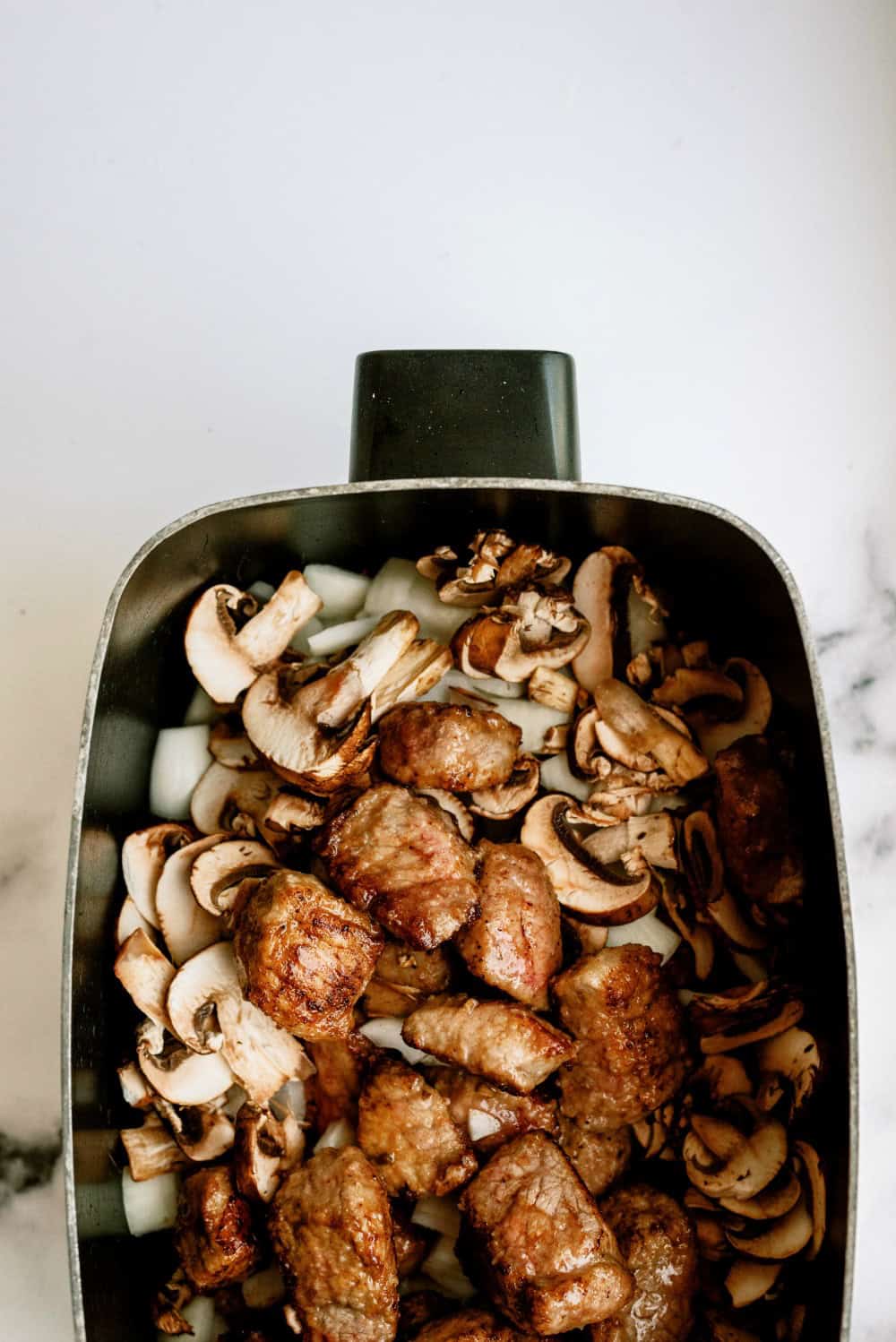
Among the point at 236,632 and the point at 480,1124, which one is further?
the point at 236,632

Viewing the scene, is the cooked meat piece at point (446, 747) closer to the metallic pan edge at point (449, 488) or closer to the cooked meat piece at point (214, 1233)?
the metallic pan edge at point (449, 488)

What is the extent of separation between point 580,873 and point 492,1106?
0.31 m

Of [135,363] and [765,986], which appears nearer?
[765,986]

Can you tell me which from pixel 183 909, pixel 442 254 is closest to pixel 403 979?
pixel 183 909

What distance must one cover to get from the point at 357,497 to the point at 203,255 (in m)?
0.73

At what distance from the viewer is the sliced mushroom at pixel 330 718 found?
1.50m

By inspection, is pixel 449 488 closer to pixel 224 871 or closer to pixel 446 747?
pixel 446 747

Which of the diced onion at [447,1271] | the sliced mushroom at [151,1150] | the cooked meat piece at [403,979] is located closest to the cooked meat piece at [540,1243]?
the diced onion at [447,1271]

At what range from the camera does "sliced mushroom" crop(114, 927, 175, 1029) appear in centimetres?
149

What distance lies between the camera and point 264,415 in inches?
75.2

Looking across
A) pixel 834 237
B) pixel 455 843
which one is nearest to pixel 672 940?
pixel 455 843

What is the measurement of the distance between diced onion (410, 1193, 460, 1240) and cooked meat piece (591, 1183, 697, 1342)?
0.68 ft

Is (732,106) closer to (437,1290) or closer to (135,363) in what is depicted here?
(135,363)

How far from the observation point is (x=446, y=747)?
1.48 meters
